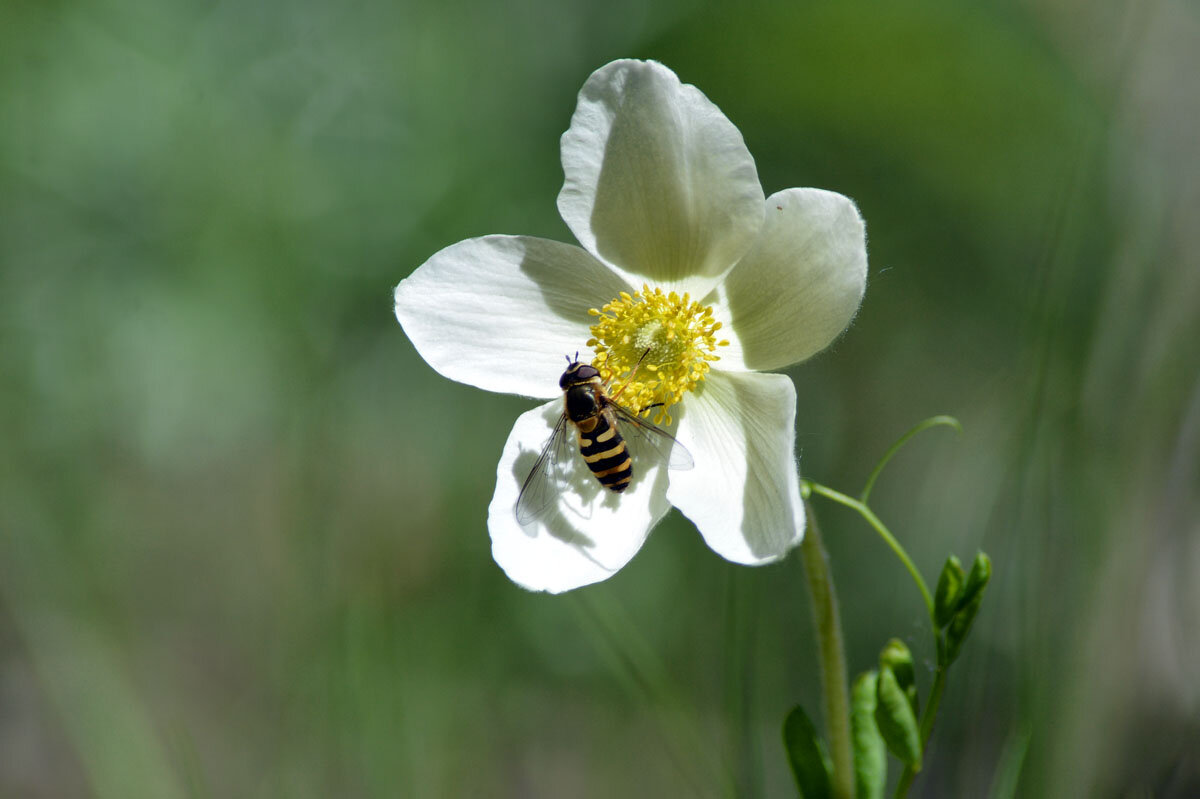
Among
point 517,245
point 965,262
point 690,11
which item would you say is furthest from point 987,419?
point 517,245

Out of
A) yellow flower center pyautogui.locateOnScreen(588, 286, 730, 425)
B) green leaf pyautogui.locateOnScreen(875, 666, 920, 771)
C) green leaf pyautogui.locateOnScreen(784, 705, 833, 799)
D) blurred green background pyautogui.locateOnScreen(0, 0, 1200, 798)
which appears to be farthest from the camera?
blurred green background pyautogui.locateOnScreen(0, 0, 1200, 798)

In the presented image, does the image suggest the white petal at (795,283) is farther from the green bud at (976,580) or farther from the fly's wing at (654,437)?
the green bud at (976,580)

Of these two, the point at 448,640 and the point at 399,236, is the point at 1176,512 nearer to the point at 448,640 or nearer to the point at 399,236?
the point at 448,640

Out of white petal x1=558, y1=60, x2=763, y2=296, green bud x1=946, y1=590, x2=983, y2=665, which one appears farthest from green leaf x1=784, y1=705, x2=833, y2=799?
white petal x1=558, y1=60, x2=763, y2=296

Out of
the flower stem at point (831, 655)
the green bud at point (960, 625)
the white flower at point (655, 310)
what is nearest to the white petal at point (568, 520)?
the white flower at point (655, 310)

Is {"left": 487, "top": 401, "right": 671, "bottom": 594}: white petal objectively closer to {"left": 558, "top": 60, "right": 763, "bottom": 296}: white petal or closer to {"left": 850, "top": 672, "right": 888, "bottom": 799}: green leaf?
{"left": 558, "top": 60, "right": 763, "bottom": 296}: white petal

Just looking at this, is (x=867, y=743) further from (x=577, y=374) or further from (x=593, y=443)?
(x=577, y=374)
